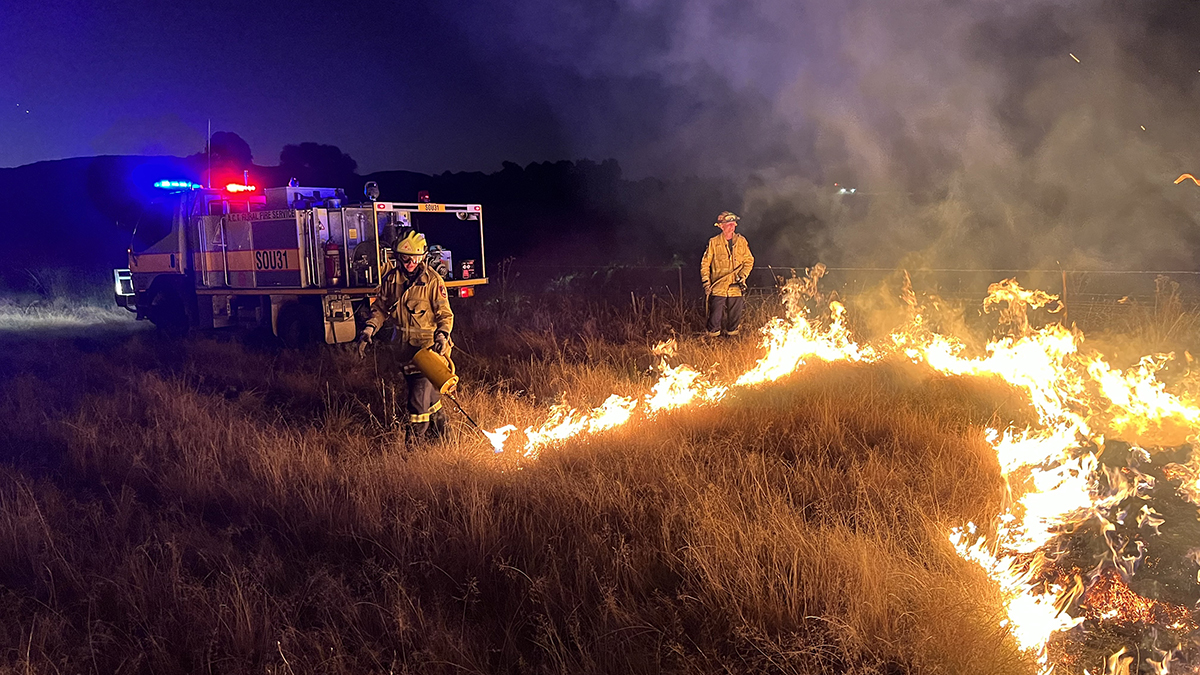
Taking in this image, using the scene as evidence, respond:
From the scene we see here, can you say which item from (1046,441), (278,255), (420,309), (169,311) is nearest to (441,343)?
(420,309)

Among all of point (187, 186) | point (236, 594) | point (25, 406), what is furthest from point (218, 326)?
point (236, 594)

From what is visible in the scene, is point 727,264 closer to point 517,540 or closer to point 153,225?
point 517,540

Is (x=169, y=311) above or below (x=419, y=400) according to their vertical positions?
above

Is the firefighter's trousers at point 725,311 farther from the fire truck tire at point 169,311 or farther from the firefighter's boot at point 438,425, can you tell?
the fire truck tire at point 169,311

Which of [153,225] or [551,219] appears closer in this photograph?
[153,225]

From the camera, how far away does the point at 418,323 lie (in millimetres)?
5914

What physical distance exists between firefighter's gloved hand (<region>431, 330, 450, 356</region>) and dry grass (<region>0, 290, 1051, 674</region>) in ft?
2.14

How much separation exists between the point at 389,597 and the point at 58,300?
68.2 ft

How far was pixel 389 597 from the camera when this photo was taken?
11.6 feet

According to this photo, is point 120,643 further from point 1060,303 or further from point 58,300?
point 58,300

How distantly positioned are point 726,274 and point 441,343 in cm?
463

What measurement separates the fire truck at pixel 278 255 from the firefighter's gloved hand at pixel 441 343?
4.31 metres

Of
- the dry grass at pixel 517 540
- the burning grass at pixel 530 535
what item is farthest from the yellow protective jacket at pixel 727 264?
the dry grass at pixel 517 540

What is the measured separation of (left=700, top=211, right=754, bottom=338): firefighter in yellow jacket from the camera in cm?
929
